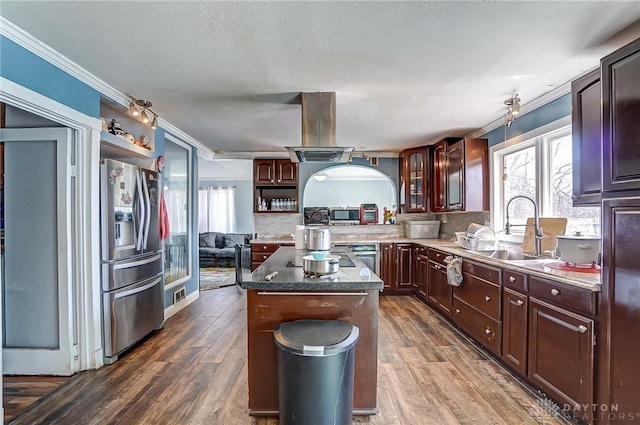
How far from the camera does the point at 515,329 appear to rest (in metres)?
2.40

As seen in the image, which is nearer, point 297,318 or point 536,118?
point 297,318

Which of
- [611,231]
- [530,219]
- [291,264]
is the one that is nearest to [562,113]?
[530,219]

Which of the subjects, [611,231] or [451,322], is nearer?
[611,231]

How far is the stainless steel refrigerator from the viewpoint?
2.66m

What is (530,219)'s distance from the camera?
314 centimetres

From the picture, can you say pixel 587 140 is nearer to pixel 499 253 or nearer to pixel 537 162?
pixel 537 162

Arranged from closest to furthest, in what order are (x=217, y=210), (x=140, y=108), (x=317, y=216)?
1. (x=140, y=108)
2. (x=317, y=216)
3. (x=217, y=210)

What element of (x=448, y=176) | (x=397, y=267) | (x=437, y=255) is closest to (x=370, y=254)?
(x=397, y=267)

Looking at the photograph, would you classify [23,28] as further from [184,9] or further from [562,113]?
[562,113]

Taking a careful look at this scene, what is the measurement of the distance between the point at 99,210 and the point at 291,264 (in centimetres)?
165

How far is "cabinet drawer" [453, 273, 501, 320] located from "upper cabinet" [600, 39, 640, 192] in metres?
1.25

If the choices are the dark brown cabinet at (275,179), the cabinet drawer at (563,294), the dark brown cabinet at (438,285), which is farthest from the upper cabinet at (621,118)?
the dark brown cabinet at (275,179)

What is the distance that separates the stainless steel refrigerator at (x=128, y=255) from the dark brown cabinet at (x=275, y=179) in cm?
225

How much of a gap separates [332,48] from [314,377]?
1.96m
